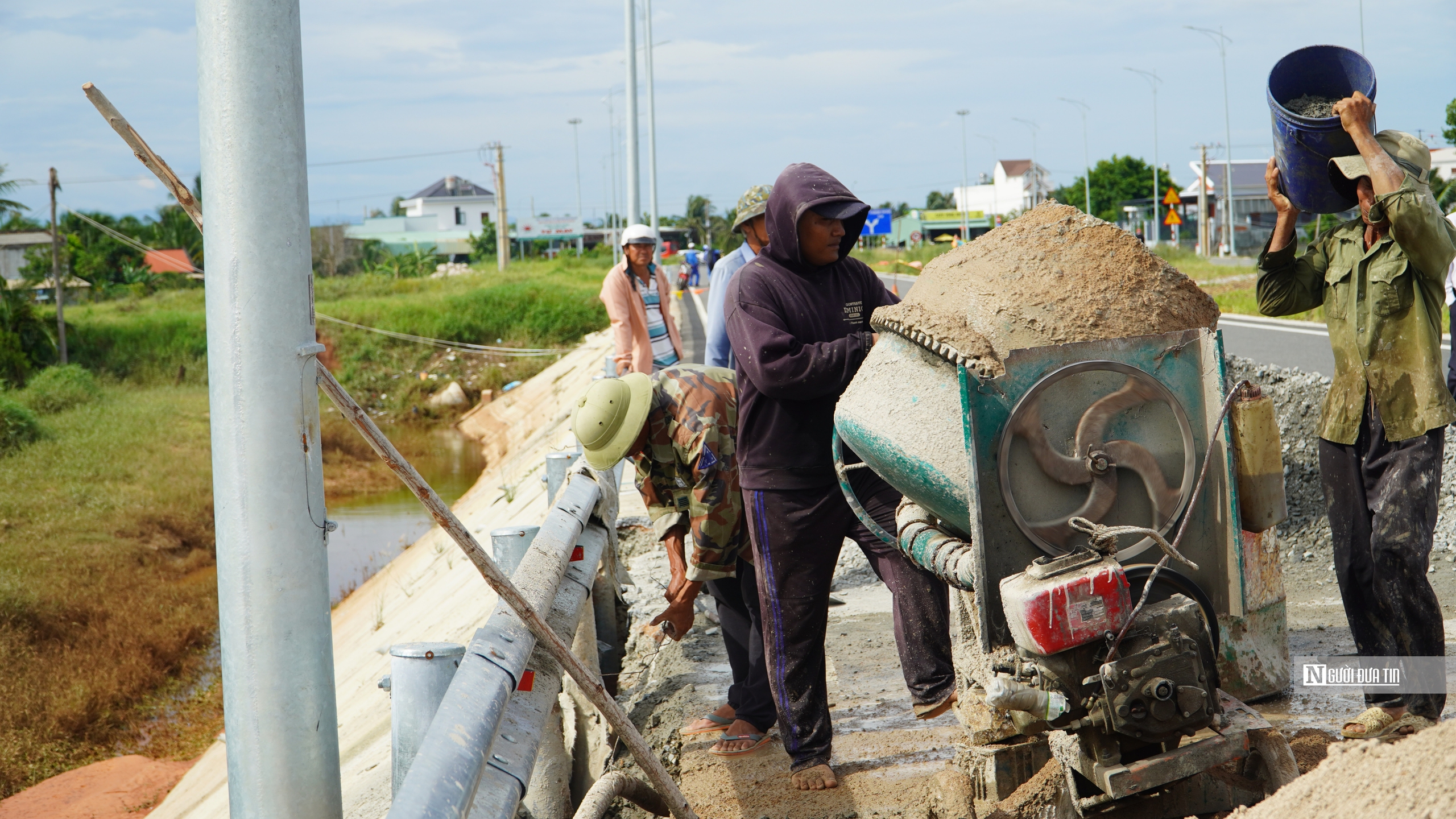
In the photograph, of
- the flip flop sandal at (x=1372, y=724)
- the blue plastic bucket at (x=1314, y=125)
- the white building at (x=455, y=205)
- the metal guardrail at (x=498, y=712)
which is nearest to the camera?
the metal guardrail at (x=498, y=712)

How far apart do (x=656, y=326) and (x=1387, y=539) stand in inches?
209

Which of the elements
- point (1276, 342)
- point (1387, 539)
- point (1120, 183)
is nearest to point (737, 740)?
point (1387, 539)

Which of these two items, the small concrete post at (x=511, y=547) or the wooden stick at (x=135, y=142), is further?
the small concrete post at (x=511, y=547)

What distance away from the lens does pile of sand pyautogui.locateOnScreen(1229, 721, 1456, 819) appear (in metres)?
1.80

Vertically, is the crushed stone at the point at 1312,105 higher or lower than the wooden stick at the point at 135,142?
higher

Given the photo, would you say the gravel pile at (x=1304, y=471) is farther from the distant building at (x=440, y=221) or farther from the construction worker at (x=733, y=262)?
the distant building at (x=440, y=221)

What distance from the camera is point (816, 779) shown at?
3.36 meters

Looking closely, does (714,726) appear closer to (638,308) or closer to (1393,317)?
(1393,317)

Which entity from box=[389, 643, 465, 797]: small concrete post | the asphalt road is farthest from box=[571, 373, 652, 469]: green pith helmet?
the asphalt road

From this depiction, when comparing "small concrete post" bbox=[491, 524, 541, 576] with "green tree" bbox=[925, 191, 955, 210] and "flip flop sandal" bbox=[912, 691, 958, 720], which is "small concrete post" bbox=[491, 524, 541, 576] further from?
"green tree" bbox=[925, 191, 955, 210]

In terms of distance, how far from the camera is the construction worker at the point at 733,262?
5574 mm

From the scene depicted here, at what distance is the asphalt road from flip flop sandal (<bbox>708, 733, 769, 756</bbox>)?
19.6ft

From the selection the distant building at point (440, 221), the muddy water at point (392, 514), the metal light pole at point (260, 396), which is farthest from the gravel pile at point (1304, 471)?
the distant building at point (440, 221)

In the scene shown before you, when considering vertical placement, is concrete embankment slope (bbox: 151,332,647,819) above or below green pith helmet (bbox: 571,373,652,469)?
below
